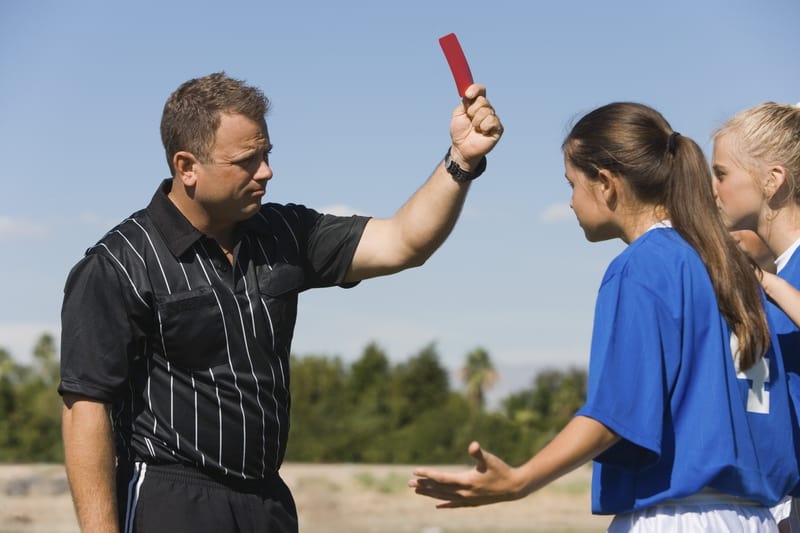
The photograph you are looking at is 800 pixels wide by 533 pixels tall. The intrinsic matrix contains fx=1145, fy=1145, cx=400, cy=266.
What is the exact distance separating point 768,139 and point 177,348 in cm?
216

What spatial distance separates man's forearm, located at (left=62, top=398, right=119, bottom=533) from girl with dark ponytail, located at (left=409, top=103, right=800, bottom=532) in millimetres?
1180

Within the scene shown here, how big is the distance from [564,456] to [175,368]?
56.4 inches

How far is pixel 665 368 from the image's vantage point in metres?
3.13

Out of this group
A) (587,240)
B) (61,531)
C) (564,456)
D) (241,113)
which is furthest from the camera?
(61,531)

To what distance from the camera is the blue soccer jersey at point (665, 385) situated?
10.1 ft

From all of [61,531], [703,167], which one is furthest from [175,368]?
[61,531]

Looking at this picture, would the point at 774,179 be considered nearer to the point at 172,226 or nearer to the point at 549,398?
the point at 172,226

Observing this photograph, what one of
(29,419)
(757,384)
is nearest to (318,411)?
(29,419)

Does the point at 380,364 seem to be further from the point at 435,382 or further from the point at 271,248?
the point at 271,248

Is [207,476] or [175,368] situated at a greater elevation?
[175,368]

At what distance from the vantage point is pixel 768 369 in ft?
11.1

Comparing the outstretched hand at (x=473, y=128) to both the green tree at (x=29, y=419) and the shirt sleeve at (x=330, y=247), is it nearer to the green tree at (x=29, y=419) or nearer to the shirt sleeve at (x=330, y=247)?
the shirt sleeve at (x=330, y=247)

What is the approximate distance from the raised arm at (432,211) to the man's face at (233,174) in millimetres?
549

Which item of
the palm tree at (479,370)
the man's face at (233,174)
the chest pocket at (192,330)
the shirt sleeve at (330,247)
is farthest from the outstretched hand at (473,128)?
the palm tree at (479,370)
